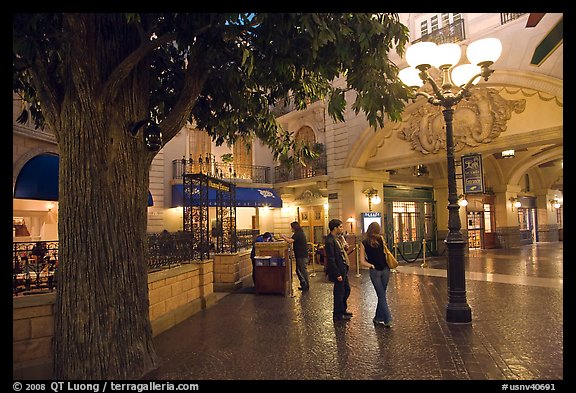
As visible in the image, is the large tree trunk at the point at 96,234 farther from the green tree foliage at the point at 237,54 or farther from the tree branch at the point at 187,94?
the tree branch at the point at 187,94

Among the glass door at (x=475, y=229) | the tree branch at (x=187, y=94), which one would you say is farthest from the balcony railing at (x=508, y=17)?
the glass door at (x=475, y=229)

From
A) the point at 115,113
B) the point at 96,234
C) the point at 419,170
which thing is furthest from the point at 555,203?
the point at 96,234

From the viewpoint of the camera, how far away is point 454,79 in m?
6.85

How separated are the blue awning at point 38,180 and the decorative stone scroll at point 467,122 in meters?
11.0

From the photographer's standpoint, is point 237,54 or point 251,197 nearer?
point 237,54

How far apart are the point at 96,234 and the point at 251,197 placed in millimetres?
14646

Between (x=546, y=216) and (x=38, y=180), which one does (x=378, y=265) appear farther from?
(x=546, y=216)

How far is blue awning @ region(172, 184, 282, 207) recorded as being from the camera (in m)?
17.6

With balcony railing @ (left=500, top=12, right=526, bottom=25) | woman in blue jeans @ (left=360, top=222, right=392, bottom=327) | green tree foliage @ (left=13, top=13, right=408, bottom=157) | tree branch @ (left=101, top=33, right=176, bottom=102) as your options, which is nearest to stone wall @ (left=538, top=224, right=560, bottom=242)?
balcony railing @ (left=500, top=12, right=526, bottom=25)

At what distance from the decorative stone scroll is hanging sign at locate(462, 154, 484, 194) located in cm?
355

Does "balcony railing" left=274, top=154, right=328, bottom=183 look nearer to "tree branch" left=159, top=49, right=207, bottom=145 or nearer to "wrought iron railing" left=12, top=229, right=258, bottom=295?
"wrought iron railing" left=12, top=229, right=258, bottom=295

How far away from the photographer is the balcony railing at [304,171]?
1803 cm

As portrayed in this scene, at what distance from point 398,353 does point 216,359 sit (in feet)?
7.73
